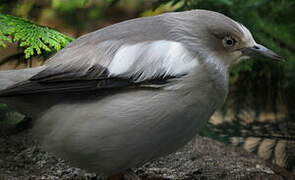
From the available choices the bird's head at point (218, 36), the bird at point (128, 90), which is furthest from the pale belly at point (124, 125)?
the bird's head at point (218, 36)

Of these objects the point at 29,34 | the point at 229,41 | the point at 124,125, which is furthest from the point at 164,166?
the point at 29,34

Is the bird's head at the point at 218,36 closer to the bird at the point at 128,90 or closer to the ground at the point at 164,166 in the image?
the bird at the point at 128,90

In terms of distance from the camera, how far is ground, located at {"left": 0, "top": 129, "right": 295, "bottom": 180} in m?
3.30

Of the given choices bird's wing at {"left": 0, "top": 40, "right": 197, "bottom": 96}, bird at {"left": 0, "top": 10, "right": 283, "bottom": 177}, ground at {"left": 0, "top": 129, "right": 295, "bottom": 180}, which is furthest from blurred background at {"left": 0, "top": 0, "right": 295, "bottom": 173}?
bird's wing at {"left": 0, "top": 40, "right": 197, "bottom": 96}

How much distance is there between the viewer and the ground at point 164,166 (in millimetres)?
3299

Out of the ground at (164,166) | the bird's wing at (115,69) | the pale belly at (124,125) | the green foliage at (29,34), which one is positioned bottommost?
the ground at (164,166)

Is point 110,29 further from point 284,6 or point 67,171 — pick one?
point 284,6

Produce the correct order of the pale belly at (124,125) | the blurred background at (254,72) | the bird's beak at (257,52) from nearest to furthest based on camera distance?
the pale belly at (124,125) → the bird's beak at (257,52) → the blurred background at (254,72)

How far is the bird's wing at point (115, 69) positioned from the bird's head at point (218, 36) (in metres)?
0.13

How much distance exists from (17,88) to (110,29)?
63 cm

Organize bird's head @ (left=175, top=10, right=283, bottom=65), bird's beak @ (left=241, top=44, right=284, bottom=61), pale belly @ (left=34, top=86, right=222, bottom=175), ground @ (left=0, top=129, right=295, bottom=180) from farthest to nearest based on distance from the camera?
ground @ (left=0, top=129, right=295, bottom=180)
bird's beak @ (left=241, top=44, right=284, bottom=61)
bird's head @ (left=175, top=10, right=283, bottom=65)
pale belly @ (left=34, top=86, right=222, bottom=175)

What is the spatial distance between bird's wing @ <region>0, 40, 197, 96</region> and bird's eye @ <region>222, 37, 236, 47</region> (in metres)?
0.25

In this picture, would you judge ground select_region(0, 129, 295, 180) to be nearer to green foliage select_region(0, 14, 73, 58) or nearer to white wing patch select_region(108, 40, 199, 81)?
green foliage select_region(0, 14, 73, 58)

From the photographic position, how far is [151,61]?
2.73 meters
